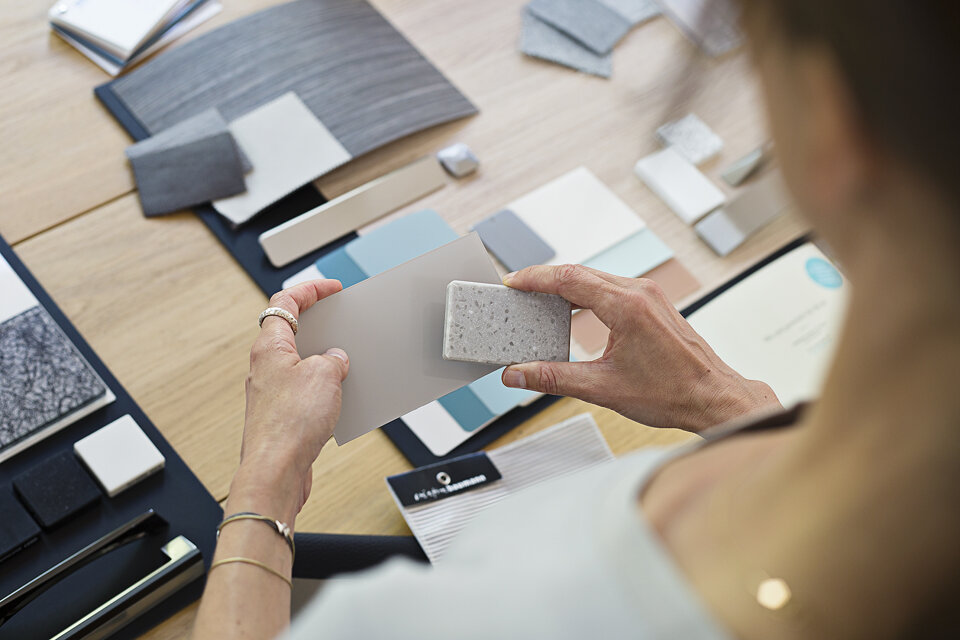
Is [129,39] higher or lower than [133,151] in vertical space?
higher

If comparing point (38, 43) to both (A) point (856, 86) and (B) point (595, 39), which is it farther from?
(A) point (856, 86)

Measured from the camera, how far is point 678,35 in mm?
1534

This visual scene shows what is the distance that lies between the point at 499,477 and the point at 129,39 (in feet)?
3.25

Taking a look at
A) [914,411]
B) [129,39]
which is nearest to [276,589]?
[914,411]

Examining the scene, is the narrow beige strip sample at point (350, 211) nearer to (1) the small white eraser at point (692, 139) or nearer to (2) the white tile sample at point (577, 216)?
(2) the white tile sample at point (577, 216)

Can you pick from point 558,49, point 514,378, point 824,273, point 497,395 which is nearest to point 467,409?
point 497,395

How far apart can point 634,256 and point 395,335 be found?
1.54 feet

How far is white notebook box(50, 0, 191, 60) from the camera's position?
1353 millimetres

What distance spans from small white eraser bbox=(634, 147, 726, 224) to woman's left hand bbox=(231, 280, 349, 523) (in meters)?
0.67

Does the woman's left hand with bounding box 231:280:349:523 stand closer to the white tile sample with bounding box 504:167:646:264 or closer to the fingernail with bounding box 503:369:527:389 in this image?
the fingernail with bounding box 503:369:527:389

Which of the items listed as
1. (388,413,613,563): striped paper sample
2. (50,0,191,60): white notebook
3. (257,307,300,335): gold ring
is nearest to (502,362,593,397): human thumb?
(388,413,613,563): striped paper sample

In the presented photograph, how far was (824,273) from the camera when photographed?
4.16 feet

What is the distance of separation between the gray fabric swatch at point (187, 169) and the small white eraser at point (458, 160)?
323 mm

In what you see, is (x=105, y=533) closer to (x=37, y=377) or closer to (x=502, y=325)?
(x=37, y=377)
